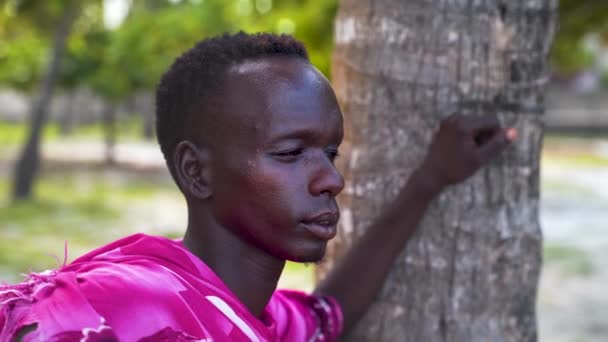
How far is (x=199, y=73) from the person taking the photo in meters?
1.85

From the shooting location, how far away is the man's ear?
183cm

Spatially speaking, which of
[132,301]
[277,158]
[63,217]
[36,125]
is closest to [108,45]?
[36,125]

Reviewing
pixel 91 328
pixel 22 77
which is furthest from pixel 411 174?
pixel 22 77

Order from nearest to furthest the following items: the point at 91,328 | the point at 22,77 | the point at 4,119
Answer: the point at 91,328 < the point at 22,77 < the point at 4,119

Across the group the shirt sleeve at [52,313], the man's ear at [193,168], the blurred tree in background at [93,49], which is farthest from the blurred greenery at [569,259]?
the shirt sleeve at [52,313]

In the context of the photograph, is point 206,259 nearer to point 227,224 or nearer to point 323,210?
point 227,224

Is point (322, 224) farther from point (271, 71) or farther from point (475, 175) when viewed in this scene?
point (475, 175)

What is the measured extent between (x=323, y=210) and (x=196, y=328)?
37cm

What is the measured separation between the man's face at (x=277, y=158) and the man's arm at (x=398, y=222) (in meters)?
0.65

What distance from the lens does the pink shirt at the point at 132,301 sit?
1.50m

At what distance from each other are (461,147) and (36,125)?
508 inches

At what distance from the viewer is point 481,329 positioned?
2564 mm

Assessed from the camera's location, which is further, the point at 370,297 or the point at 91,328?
the point at 370,297

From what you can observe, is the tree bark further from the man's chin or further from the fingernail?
the man's chin
